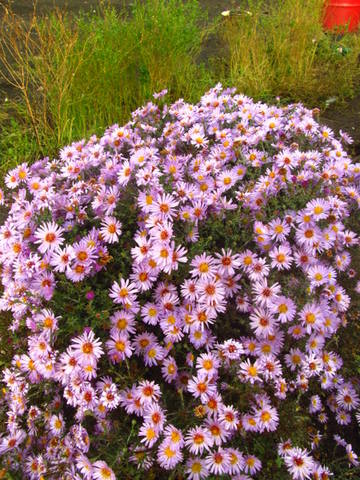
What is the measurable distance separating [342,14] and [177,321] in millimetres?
5800

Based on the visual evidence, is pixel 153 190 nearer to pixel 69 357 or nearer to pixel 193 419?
pixel 69 357

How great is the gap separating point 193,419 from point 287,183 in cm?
105

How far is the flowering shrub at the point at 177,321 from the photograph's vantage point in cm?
148

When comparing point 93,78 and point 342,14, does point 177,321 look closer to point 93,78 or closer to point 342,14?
point 93,78

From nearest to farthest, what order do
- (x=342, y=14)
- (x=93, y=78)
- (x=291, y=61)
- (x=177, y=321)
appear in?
(x=177, y=321) → (x=93, y=78) → (x=291, y=61) → (x=342, y=14)

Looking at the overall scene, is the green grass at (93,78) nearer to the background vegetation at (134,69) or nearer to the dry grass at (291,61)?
the background vegetation at (134,69)

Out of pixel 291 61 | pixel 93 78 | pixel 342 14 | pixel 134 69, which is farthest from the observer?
pixel 342 14

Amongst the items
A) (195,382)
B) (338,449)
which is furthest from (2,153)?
(338,449)

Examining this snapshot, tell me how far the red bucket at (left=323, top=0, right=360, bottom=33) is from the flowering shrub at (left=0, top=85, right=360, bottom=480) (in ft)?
15.7

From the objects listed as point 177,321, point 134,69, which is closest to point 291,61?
point 134,69

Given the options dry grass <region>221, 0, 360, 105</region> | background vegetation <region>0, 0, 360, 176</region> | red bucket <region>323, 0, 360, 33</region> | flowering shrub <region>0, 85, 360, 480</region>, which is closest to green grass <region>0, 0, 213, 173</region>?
background vegetation <region>0, 0, 360, 176</region>

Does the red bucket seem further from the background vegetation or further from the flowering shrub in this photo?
the flowering shrub

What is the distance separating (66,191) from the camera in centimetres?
204

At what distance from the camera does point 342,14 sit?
19.1ft
